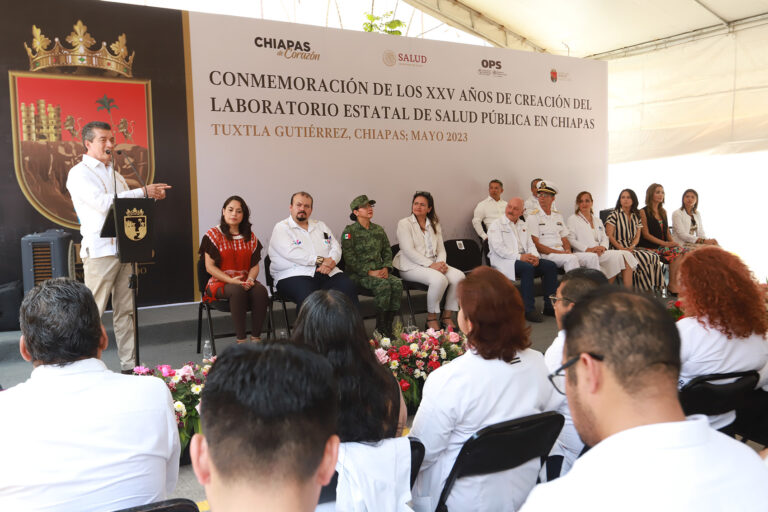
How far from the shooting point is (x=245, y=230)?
4883mm

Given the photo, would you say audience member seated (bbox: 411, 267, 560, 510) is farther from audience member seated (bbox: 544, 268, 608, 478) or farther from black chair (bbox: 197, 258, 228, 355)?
black chair (bbox: 197, 258, 228, 355)

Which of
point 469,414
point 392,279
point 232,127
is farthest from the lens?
point 232,127

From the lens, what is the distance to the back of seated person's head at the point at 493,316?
1.90m

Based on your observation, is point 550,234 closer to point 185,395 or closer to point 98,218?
point 98,218

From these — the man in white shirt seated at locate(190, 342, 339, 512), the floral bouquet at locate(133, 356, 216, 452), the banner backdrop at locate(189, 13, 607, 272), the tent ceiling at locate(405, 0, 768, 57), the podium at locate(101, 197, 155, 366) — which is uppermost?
Answer: the tent ceiling at locate(405, 0, 768, 57)

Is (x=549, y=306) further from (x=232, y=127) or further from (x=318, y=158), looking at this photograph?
(x=232, y=127)

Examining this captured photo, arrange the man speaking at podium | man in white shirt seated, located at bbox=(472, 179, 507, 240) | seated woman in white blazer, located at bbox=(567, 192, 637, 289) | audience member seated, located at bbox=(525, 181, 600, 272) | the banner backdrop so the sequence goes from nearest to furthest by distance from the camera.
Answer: the man speaking at podium < the banner backdrop < audience member seated, located at bbox=(525, 181, 600, 272) < seated woman in white blazer, located at bbox=(567, 192, 637, 289) < man in white shirt seated, located at bbox=(472, 179, 507, 240)

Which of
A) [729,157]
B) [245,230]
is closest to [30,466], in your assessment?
[245,230]

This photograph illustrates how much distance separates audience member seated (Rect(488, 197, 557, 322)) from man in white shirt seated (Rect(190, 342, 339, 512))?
17.4 ft

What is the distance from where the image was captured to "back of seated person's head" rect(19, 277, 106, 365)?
5.21 feet

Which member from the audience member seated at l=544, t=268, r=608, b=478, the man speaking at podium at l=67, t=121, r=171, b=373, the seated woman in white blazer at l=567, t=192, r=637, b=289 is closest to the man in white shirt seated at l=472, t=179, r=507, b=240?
the seated woman in white blazer at l=567, t=192, r=637, b=289

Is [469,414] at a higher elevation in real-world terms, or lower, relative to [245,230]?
lower

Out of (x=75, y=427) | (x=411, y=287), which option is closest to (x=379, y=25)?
(x=411, y=287)

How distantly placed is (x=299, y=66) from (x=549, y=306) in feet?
11.8
